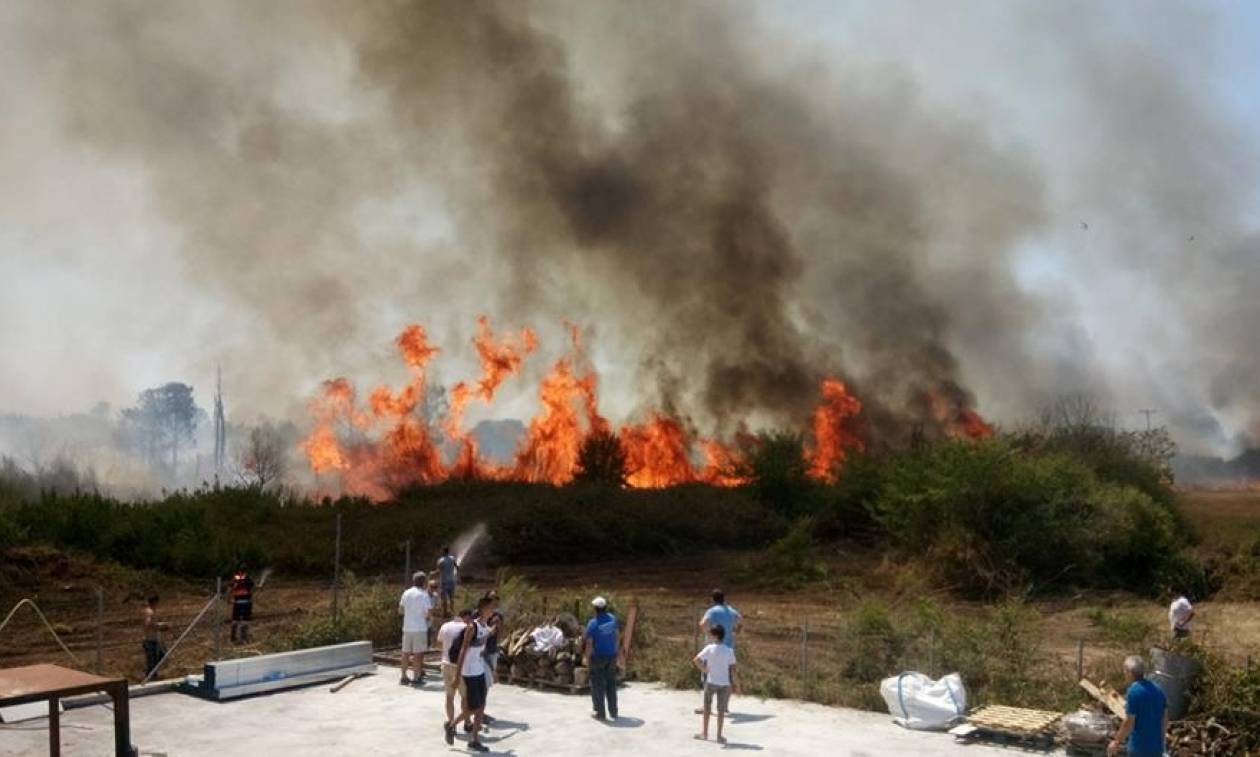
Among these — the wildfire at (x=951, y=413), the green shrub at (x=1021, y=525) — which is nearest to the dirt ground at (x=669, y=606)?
the green shrub at (x=1021, y=525)

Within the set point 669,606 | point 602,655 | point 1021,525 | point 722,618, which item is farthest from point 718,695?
point 1021,525

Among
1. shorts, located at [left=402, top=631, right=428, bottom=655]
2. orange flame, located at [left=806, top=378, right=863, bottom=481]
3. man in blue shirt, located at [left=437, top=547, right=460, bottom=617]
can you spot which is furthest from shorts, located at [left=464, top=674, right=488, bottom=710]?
orange flame, located at [left=806, top=378, right=863, bottom=481]

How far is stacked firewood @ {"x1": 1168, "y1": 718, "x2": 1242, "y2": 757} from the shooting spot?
1206 cm

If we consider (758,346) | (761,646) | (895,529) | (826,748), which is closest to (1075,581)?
(895,529)

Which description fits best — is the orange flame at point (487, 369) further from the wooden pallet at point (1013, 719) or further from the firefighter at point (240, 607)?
the wooden pallet at point (1013, 719)

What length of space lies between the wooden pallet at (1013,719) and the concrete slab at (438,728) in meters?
0.43

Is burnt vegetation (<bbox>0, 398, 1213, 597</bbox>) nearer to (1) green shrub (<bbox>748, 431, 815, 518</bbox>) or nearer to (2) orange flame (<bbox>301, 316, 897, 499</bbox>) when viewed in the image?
(1) green shrub (<bbox>748, 431, 815, 518</bbox>)

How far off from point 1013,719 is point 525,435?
150ft

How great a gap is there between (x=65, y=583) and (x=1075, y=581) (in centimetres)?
2796

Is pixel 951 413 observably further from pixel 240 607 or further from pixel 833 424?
pixel 240 607

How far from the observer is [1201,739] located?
1224cm

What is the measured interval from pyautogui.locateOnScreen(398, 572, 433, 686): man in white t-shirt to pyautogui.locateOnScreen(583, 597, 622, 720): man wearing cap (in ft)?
9.88

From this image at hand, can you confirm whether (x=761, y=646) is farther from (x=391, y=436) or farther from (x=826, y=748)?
(x=391, y=436)

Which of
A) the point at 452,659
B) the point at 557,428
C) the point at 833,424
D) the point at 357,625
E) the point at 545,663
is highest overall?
the point at 833,424
